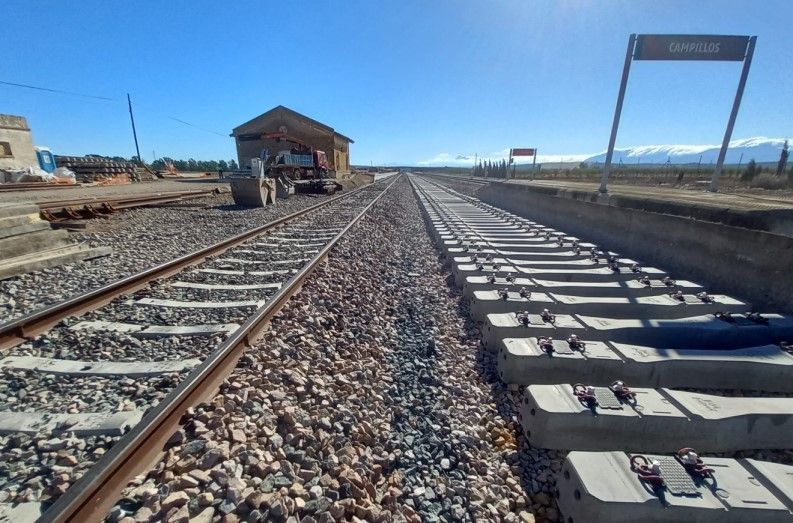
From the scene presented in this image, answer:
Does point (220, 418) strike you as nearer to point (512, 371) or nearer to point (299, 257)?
point (512, 371)

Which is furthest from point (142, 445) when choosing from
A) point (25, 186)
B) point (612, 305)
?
point (25, 186)

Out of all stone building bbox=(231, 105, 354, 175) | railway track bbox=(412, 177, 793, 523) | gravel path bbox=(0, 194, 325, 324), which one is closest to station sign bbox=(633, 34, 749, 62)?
railway track bbox=(412, 177, 793, 523)

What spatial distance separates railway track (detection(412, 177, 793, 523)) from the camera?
1.79 m

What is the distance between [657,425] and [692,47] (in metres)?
10.3

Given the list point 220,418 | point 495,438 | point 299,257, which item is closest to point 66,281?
point 299,257

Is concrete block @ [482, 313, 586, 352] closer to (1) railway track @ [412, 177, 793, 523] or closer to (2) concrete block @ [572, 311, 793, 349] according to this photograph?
(1) railway track @ [412, 177, 793, 523]

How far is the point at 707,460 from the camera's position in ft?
6.39

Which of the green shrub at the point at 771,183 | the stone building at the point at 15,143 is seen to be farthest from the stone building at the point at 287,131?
the green shrub at the point at 771,183

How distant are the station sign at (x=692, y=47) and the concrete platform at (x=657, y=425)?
370 inches

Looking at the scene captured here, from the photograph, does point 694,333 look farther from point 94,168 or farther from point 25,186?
point 94,168

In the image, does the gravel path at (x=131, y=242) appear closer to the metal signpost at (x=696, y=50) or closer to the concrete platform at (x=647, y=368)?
the concrete platform at (x=647, y=368)

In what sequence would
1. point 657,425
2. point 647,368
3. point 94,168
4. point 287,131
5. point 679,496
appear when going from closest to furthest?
point 679,496 → point 657,425 → point 647,368 → point 94,168 → point 287,131

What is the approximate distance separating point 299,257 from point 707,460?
19.4 feet

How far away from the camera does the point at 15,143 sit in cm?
2647
